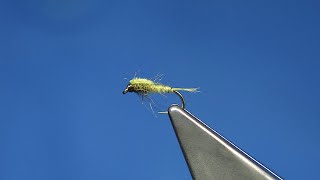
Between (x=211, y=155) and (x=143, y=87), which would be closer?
(x=211, y=155)

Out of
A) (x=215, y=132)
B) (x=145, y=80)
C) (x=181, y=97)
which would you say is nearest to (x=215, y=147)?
(x=215, y=132)

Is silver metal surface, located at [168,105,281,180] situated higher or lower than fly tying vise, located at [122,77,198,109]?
lower

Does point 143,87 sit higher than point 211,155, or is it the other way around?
point 143,87

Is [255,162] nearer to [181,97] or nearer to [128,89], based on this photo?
[181,97]

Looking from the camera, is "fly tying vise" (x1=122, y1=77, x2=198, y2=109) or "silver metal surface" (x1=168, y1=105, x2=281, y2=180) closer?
"silver metal surface" (x1=168, y1=105, x2=281, y2=180)

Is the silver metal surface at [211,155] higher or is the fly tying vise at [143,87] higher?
the fly tying vise at [143,87]

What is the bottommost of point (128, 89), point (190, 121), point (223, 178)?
point (223, 178)

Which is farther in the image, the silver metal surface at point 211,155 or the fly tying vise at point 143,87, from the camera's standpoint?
the fly tying vise at point 143,87

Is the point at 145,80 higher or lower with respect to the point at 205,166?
higher
